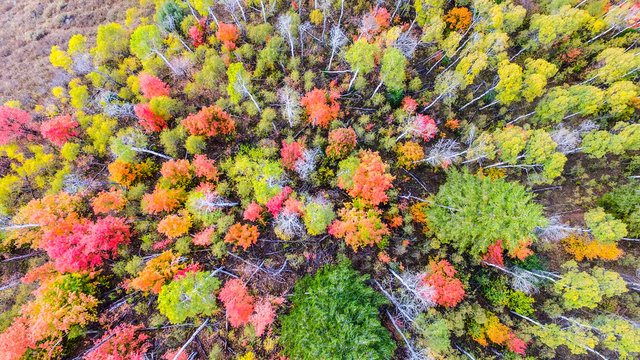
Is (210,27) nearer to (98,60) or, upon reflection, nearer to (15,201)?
(98,60)

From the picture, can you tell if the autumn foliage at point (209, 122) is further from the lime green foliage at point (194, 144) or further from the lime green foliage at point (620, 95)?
the lime green foliage at point (620, 95)

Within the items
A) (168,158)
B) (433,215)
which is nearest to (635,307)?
(433,215)

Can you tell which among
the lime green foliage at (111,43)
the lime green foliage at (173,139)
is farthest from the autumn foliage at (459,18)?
the lime green foliage at (111,43)

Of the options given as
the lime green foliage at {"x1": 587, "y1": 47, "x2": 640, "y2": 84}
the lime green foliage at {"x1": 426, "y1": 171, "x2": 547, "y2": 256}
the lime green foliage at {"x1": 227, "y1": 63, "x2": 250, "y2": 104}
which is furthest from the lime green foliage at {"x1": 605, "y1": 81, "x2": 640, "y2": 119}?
the lime green foliage at {"x1": 227, "y1": 63, "x2": 250, "y2": 104}

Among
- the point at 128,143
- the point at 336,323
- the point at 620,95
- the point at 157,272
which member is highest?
the point at 128,143

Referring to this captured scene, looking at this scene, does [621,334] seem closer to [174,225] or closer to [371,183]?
[371,183]

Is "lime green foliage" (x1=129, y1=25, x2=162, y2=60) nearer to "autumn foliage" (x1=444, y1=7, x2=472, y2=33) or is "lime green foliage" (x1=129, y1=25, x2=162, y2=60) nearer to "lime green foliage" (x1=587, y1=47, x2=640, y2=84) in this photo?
"autumn foliage" (x1=444, y1=7, x2=472, y2=33)

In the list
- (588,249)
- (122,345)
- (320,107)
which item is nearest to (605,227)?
(588,249)
